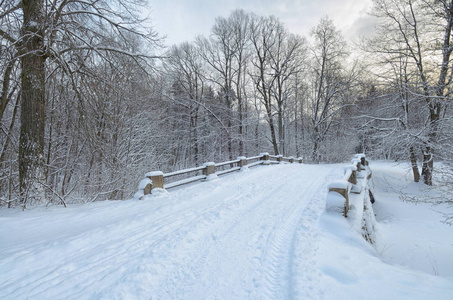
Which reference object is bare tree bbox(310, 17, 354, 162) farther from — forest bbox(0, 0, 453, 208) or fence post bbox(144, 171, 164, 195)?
fence post bbox(144, 171, 164, 195)

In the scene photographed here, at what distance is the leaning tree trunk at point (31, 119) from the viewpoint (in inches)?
176

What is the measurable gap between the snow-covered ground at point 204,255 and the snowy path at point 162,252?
1cm

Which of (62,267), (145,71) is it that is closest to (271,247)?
(62,267)

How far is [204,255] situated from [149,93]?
7871 mm

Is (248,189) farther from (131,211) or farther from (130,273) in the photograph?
(130,273)

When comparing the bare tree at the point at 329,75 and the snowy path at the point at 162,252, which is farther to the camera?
the bare tree at the point at 329,75

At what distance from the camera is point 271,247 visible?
313cm

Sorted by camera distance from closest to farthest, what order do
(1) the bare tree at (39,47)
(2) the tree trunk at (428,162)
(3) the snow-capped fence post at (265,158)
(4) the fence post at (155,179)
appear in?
(1) the bare tree at (39,47), (4) the fence post at (155,179), (2) the tree trunk at (428,162), (3) the snow-capped fence post at (265,158)

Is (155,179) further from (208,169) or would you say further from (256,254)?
(256,254)

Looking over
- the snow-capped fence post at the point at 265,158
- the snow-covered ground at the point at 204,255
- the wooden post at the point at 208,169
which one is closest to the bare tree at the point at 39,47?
the snow-covered ground at the point at 204,255

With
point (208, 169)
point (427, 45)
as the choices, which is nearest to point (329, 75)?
point (427, 45)

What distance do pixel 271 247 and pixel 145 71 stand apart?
17.8 ft

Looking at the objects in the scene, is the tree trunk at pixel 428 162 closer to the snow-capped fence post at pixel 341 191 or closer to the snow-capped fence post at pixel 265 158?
the snow-capped fence post at pixel 341 191

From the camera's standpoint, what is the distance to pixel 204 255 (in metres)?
2.93
